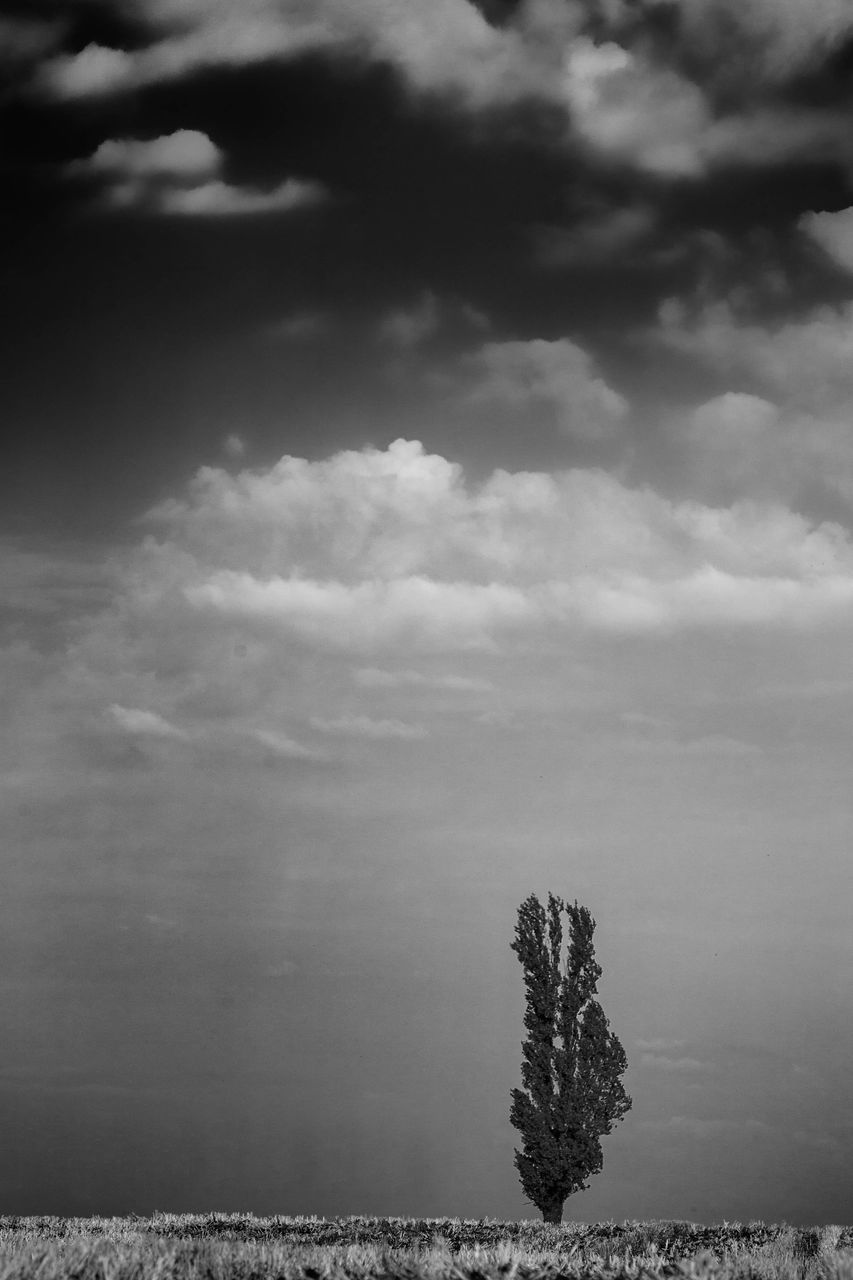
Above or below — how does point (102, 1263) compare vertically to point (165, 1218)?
above

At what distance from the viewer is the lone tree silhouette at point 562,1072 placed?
45188mm

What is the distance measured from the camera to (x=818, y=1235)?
2694 centimetres

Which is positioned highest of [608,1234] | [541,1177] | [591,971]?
[591,971]

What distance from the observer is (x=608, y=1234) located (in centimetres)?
2961

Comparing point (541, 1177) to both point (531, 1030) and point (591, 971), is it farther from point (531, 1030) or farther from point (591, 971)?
point (591, 971)

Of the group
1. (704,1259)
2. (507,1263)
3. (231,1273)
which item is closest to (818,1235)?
(704,1259)

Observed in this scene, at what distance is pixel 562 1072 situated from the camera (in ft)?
154

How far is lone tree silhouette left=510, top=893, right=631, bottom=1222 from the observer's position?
1779 inches

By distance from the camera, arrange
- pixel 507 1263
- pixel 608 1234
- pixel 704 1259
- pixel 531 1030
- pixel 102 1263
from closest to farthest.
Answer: pixel 102 1263 → pixel 507 1263 → pixel 704 1259 → pixel 608 1234 → pixel 531 1030

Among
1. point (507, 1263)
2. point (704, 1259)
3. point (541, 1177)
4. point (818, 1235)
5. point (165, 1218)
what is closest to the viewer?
point (507, 1263)

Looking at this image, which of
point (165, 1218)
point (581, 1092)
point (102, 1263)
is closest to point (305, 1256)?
point (102, 1263)

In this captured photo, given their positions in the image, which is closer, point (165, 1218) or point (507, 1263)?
point (507, 1263)

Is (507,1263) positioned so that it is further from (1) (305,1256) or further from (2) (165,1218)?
(2) (165,1218)

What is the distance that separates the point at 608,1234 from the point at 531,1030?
19.2 meters
